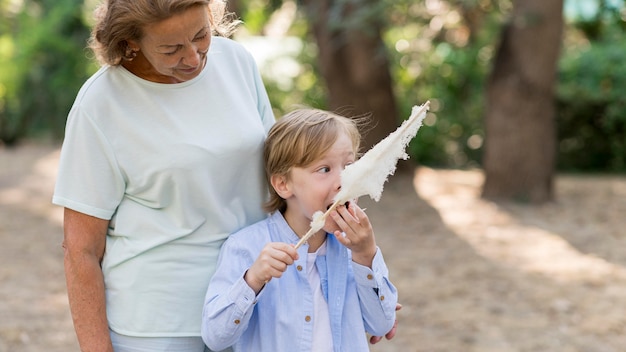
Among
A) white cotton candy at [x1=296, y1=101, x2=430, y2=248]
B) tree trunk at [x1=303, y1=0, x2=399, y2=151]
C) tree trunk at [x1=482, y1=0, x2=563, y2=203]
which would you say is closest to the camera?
white cotton candy at [x1=296, y1=101, x2=430, y2=248]

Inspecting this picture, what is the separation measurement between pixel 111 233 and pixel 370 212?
7.01 m

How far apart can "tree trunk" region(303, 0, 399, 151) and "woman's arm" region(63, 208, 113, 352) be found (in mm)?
7757

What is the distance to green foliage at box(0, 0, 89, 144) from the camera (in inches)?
645

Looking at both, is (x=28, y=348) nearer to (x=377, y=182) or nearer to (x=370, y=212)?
(x=377, y=182)

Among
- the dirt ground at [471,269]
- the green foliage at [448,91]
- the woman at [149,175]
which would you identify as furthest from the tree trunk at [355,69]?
the woman at [149,175]

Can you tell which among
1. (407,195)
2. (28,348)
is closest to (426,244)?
(407,195)

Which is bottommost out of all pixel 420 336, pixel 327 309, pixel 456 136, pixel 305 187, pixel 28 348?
pixel 456 136

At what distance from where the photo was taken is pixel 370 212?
934 cm

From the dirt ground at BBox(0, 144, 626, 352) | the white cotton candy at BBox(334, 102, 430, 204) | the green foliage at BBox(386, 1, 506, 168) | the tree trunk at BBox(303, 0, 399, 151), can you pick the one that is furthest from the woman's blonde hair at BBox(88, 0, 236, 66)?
the green foliage at BBox(386, 1, 506, 168)

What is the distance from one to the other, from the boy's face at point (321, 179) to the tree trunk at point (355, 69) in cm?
761

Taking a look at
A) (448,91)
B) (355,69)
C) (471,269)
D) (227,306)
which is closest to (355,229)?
(227,306)

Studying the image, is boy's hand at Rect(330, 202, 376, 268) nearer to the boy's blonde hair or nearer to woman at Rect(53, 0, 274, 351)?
the boy's blonde hair

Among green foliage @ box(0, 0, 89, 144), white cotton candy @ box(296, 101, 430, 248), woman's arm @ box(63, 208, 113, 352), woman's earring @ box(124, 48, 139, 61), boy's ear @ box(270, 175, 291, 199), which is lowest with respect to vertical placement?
green foliage @ box(0, 0, 89, 144)

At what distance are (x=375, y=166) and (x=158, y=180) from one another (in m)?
0.59
